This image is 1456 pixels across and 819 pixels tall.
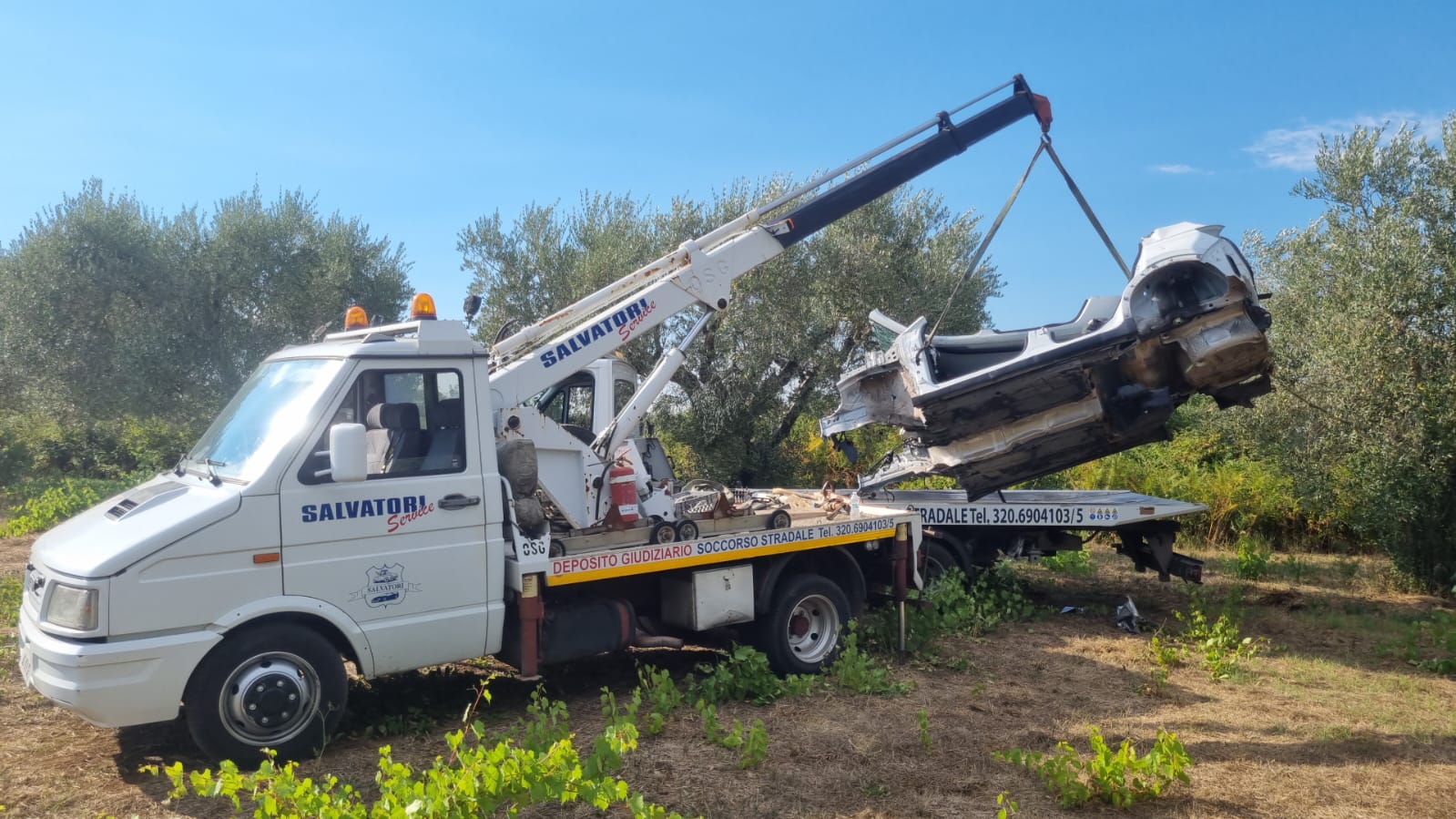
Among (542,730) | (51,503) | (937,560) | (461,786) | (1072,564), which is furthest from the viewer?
(51,503)

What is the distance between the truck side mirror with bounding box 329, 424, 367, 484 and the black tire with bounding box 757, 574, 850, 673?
10.4ft

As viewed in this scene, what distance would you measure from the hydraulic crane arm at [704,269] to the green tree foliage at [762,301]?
22.3ft

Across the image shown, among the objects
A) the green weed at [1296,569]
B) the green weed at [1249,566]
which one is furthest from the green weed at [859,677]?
the green weed at [1296,569]

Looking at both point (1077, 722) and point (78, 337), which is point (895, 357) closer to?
point (1077, 722)

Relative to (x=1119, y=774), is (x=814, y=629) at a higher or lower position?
higher

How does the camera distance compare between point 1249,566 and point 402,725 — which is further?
point 1249,566

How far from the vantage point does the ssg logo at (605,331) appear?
641 centimetres

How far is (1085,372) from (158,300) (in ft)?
58.1

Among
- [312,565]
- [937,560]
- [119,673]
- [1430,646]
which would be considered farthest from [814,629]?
[1430,646]

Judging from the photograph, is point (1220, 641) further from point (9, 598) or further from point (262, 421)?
point (9, 598)

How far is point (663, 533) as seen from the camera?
6254mm

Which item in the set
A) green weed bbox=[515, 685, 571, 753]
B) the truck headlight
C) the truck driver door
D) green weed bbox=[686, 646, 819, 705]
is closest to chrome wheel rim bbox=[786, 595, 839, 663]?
green weed bbox=[686, 646, 819, 705]

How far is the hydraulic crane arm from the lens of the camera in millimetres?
6410

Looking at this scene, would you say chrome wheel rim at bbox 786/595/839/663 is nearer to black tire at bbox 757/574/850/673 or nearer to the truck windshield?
black tire at bbox 757/574/850/673
